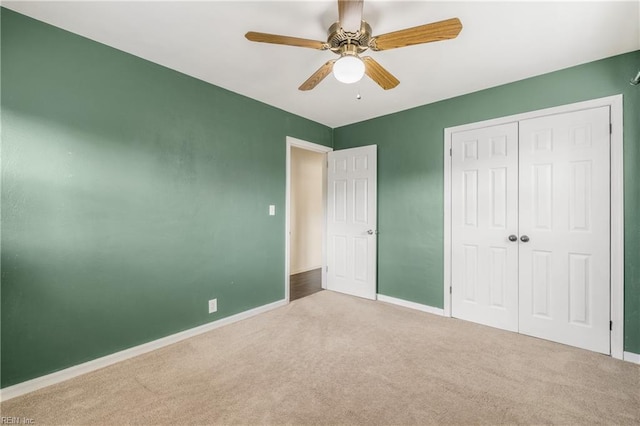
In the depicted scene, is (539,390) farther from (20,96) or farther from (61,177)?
Answer: (20,96)

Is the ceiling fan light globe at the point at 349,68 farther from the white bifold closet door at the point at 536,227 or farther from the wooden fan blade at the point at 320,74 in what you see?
the white bifold closet door at the point at 536,227

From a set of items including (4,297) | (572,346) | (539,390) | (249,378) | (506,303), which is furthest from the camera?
(506,303)

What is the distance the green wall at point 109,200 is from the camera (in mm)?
1822

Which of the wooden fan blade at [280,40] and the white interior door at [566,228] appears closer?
the wooden fan blade at [280,40]

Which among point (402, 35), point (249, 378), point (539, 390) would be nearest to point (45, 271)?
point (249, 378)

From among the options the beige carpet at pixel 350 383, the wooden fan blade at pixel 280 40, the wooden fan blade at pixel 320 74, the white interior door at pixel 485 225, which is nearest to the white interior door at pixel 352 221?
the white interior door at pixel 485 225

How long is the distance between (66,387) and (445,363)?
108 inches

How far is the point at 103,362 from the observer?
2137mm

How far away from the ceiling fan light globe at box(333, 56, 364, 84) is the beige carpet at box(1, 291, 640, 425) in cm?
205

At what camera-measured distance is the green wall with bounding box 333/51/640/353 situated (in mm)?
2232

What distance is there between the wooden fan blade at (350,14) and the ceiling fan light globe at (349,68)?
0.15 meters

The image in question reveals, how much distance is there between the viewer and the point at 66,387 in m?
1.89

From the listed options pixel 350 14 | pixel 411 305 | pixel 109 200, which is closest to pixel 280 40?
pixel 350 14

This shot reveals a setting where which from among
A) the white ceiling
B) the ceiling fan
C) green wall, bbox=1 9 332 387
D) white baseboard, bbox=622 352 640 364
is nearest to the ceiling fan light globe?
the ceiling fan
